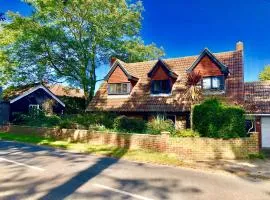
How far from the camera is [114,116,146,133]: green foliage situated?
22433 millimetres

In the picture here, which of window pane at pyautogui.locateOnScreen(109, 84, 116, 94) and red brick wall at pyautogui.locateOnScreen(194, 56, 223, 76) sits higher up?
red brick wall at pyautogui.locateOnScreen(194, 56, 223, 76)

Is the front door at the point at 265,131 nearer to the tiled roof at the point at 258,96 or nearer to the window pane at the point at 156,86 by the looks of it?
the tiled roof at the point at 258,96

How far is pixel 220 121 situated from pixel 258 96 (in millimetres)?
8767

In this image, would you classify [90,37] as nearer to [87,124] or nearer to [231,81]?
[87,124]

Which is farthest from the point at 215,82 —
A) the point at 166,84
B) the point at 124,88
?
the point at 124,88

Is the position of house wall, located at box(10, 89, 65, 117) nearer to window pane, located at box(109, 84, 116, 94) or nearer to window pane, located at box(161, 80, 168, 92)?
window pane, located at box(109, 84, 116, 94)

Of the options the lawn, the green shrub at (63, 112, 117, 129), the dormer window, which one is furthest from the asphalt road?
the dormer window

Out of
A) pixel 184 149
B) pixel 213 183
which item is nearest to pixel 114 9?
pixel 184 149

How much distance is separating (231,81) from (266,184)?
14.8 m

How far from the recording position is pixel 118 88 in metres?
30.2

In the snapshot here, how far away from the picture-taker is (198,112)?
19156 mm

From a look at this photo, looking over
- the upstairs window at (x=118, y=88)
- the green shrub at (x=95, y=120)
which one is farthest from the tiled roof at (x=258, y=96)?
the green shrub at (x=95, y=120)

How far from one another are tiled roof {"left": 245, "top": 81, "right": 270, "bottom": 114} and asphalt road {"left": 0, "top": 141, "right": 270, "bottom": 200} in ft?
38.2

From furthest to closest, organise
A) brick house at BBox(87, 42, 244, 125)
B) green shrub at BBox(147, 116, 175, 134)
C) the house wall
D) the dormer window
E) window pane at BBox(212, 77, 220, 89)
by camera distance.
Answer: the house wall
the dormer window
window pane at BBox(212, 77, 220, 89)
brick house at BBox(87, 42, 244, 125)
green shrub at BBox(147, 116, 175, 134)
